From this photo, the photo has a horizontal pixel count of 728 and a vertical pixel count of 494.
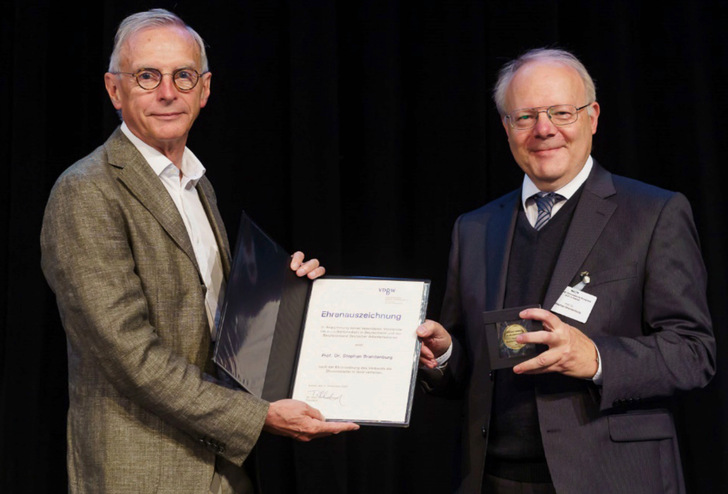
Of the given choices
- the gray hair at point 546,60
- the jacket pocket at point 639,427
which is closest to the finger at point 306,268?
the gray hair at point 546,60

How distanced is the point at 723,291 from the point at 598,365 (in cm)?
152

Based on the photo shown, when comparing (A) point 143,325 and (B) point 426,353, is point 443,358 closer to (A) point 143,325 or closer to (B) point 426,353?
(B) point 426,353

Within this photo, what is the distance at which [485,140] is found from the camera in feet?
11.3

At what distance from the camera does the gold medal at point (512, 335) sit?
2105 millimetres

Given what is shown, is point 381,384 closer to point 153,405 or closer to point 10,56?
point 153,405

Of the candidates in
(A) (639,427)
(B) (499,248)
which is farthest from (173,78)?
(A) (639,427)

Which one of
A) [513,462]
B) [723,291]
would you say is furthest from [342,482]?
[723,291]

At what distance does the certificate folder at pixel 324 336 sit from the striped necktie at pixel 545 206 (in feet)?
1.44

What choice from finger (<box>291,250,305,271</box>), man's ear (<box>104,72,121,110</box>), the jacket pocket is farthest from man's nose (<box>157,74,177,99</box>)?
the jacket pocket

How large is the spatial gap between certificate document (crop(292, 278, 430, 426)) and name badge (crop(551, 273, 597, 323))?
1.29 feet

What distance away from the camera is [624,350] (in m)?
2.14

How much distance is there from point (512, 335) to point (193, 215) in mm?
979

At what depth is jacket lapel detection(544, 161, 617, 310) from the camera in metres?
2.26

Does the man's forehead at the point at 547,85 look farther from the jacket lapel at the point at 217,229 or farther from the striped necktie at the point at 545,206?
the jacket lapel at the point at 217,229
